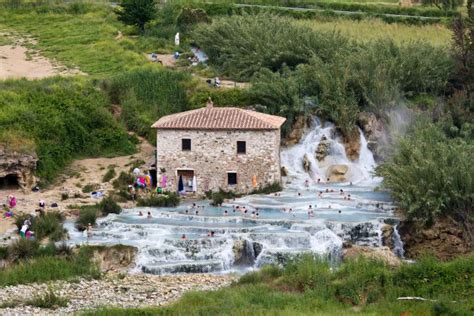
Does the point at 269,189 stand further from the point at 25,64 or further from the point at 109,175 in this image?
the point at 25,64

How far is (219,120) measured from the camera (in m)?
48.1

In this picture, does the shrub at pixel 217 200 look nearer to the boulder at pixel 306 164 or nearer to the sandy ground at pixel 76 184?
the sandy ground at pixel 76 184

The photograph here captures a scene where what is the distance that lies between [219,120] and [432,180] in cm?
1095

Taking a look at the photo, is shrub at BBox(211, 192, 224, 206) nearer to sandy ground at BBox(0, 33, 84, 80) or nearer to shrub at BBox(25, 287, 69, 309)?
shrub at BBox(25, 287, 69, 309)

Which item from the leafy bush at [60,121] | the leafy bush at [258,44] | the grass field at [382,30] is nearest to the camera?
the leafy bush at [60,121]

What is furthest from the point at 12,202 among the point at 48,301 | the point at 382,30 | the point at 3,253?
the point at 382,30

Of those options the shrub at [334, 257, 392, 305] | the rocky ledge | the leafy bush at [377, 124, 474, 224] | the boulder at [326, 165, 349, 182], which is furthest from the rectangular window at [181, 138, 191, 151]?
the shrub at [334, 257, 392, 305]

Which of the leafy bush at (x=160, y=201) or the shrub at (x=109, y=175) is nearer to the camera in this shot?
the leafy bush at (x=160, y=201)

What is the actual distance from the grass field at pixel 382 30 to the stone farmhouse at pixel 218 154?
18.8m

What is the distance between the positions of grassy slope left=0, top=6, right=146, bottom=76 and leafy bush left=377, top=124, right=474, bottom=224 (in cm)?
2197

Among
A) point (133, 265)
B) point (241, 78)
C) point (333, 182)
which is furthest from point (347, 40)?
point (133, 265)

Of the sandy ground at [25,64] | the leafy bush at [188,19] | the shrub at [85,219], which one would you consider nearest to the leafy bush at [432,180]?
the shrub at [85,219]

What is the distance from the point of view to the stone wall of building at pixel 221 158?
47.8 metres

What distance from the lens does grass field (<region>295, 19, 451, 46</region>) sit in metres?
66.9
